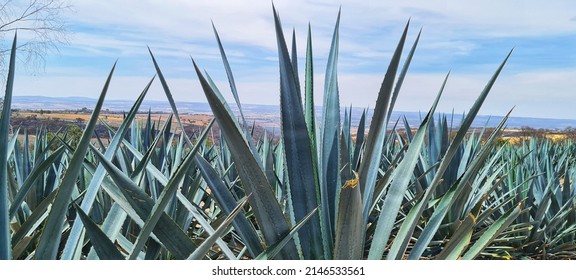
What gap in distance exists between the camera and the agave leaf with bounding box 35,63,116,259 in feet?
1.69

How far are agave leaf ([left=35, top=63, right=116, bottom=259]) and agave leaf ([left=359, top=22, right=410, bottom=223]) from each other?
1.23 ft

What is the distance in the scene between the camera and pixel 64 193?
55cm

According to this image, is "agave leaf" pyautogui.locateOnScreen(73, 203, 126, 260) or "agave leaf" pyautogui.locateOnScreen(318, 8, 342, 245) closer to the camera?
"agave leaf" pyautogui.locateOnScreen(73, 203, 126, 260)

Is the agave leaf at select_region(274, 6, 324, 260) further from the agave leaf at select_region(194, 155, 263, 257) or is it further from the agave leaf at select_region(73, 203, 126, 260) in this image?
the agave leaf at select_region(73, 203, 126, 260)

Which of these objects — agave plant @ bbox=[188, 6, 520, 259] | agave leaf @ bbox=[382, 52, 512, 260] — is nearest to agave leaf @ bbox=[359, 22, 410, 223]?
agave plant @ bbox=[188, 6, 520, 259]

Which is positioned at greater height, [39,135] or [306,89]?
[306,89]

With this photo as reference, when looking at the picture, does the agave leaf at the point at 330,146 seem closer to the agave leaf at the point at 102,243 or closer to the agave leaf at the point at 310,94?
the agave leaf at the point at 310,94

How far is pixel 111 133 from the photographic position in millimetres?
1754

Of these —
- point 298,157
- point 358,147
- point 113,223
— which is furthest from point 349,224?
point 358,147

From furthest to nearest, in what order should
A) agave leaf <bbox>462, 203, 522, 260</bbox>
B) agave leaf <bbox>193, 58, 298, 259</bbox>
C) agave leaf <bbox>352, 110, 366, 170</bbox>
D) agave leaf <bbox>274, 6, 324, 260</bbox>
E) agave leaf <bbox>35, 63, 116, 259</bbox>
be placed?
1. agave leaf <bbox>352, 110, 366, 170</bbox>
2. agave leaf <bbox>462, 203, 522, 260</bbox>
3. agave leaf <bbox>274, 6, 324, 260</bbox>
4. agave leaf <bbox>193, 58, 298, 259</bbox>
5. agave leaf <bbox>35, 63, 116, 259</bbox>

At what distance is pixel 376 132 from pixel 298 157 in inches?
5.0

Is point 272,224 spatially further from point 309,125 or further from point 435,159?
point 435,159

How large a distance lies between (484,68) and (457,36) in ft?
0.37
